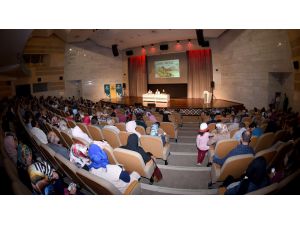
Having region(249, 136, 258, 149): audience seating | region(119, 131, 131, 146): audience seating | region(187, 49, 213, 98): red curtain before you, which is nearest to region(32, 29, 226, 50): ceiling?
region(119, 131, 131, 146): audience seating

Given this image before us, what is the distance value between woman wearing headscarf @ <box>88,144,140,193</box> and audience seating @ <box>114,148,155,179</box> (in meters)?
0.12

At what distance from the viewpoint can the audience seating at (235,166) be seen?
92.6 inches

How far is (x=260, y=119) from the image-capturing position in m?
3.03

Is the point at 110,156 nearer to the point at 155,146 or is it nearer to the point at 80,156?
the point at 80,156

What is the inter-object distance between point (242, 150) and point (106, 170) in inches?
63.4

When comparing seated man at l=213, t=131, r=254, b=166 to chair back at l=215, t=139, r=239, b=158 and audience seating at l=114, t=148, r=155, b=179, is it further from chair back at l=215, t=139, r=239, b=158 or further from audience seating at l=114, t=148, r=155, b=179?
audience seating at l=114, t=148, r=155, b=179

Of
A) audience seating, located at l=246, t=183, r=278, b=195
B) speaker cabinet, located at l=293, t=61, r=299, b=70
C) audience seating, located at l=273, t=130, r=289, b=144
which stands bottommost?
audience seating, located at l=246, t=183, r=278, b=195

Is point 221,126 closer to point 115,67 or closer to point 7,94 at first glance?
point 7,94

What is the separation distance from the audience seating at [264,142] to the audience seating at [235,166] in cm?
21

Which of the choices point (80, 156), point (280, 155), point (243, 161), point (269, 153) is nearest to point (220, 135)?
point (243, 161)

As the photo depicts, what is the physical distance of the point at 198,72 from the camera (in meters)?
12.1

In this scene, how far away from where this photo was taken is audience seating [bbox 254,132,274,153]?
250 centimetres

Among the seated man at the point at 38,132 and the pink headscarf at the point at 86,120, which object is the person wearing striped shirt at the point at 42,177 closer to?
the seated man at the point at 38,132
